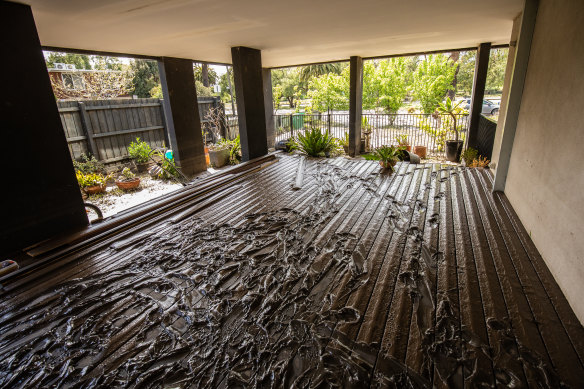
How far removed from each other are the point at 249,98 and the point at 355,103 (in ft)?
12.0

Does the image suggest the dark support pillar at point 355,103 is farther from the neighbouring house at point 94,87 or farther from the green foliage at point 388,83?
the neighbouring house at point 94,87

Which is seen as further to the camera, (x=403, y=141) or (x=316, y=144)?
(x=403, y=141)

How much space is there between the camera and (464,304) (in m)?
1.68

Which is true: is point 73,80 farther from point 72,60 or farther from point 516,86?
point 516,86

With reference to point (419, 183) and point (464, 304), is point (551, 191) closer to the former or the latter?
point (464, 304)

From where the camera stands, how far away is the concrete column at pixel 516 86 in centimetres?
287

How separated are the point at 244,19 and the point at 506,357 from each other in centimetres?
377

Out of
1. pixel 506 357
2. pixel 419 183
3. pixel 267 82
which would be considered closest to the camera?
pixel 506 357

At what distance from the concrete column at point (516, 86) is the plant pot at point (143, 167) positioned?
23.9 ft

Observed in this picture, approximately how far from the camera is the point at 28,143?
2363 mm

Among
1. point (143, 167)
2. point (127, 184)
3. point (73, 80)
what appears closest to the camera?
point (127, 184)

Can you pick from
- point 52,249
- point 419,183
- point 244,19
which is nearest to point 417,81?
point 419,183

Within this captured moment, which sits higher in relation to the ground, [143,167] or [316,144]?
[316,144]

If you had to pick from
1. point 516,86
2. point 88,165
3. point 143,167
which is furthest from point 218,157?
point 516,86
